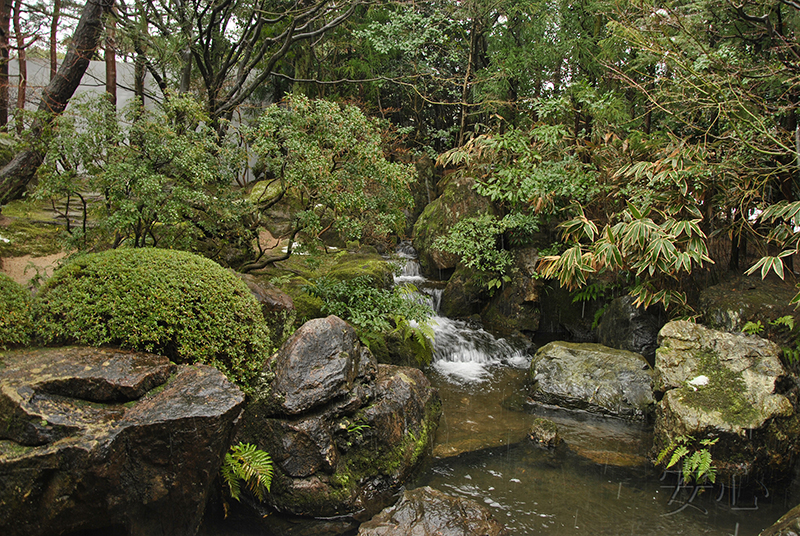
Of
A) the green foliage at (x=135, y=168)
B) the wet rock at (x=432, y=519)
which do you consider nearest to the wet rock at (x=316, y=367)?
the wet rock at (x=432, y=519)

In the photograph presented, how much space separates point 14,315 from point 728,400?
7.14 metres

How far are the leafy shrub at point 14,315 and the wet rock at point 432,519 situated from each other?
3266 millimetres

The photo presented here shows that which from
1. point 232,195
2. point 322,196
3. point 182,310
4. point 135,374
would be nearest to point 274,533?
point 135,374

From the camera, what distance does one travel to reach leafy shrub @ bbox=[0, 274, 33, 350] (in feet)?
13.1

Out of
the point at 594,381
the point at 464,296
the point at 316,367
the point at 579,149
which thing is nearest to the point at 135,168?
the point at 316,367

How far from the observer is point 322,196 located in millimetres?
6418

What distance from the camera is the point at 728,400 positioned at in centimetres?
548

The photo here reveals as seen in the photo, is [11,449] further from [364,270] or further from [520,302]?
[520,302]

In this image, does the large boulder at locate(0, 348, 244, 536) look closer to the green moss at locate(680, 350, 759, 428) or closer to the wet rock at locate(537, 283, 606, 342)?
the green moss at locate(680, 350, 759, 428)

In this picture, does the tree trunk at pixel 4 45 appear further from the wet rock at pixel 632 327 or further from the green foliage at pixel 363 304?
the wet rock at pixel 632 327

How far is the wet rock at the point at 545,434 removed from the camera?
594cm

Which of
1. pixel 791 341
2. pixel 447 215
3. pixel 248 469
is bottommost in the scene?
pixel 248 469

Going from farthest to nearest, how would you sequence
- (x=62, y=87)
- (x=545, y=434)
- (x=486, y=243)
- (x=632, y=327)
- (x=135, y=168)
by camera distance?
(x=486, y=243) → (x=632, y=327) → (x=62, y=87) → (x=545, y=434) → (x=135, y=168)

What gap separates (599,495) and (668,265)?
11.8ft
